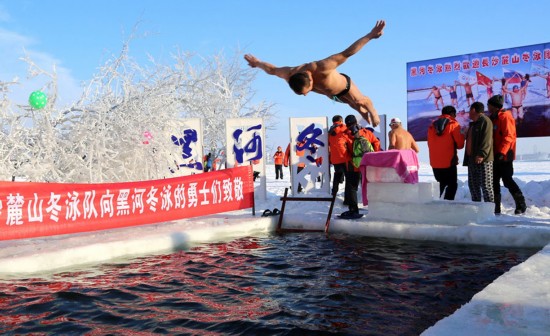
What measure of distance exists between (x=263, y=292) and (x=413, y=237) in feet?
13.3

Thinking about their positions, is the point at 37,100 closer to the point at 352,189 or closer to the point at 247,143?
the point at 247,143

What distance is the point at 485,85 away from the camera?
686 inches

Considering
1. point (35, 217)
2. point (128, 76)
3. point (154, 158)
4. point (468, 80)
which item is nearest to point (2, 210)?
point (35, 217)

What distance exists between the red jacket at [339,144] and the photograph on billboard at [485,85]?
8.80 meters

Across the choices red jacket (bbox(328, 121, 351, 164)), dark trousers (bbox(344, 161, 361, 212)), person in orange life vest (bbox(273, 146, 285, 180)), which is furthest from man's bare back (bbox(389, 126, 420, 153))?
person in orange life vest (bbox(273, 146, 285, 180))

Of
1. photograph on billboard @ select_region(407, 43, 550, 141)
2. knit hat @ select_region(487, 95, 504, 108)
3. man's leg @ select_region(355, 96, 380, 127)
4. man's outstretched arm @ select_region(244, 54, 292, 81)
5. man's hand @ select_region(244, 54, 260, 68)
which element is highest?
photograph on billboard @ select_region(407, 43, 550, 141)

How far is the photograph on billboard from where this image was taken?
1630 cm

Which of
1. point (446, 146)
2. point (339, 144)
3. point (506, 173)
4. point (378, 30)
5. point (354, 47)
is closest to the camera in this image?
point (378, 30)

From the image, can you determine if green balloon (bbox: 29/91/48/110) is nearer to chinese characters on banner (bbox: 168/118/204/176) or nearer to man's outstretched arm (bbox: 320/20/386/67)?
chinese characters on banner (bbox: 168/118/204/176)

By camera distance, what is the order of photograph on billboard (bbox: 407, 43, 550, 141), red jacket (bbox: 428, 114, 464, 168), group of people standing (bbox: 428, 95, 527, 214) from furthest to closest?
photograph on billboard (bbox: 407, 43, 550, 141) → red jacket (bbox: 428, 114, 464, 168) → group of people standing (bbox: 428, 95, 527, 214)

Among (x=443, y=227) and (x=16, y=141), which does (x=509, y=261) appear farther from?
(x=16, y=141)

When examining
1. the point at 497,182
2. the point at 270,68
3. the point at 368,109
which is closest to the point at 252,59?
the point at 270,68

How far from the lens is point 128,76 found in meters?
11.6

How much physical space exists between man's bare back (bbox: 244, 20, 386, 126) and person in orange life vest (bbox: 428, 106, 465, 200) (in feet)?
11.3
